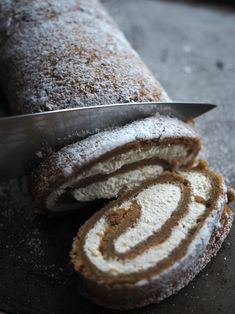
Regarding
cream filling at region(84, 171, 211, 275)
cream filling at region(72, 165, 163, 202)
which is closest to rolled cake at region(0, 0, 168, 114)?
cream filling at region(72, 165, 163, 202)

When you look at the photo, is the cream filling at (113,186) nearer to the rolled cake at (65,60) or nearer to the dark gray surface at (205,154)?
the dark gray surface at (205,154)

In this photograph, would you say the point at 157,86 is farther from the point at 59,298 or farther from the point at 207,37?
the point at 207,37

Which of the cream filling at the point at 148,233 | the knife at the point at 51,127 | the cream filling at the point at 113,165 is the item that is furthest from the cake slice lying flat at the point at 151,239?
the knife at the point at 51,127

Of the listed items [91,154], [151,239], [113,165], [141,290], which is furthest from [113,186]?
[141,290]

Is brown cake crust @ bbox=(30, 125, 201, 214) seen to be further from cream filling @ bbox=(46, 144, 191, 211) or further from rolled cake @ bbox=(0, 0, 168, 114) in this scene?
rolled cake @ bbox=(0, 0, 168, 114)

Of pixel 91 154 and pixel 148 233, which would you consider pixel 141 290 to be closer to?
pixel 148 233

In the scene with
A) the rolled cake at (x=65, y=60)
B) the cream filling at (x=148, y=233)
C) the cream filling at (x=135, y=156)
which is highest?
the rolled cake at (x=65, y=60)

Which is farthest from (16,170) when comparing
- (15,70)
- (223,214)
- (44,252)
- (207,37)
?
(207,37)
